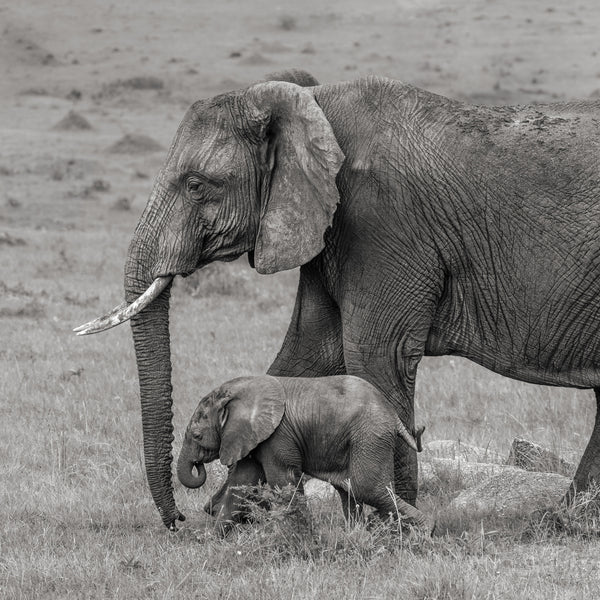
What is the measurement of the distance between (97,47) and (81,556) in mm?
40747

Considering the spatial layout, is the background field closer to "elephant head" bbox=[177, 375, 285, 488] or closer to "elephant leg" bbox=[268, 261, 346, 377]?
"elephant head" bbox=[177, 375, 285, 488]

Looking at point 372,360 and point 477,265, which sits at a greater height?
point 477,265

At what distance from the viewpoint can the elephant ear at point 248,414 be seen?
5.82 m

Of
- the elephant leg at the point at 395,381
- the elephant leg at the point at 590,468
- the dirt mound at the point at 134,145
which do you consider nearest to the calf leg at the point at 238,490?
the elephant leg at the point at 395,381

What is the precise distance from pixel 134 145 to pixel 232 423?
68.6 feet

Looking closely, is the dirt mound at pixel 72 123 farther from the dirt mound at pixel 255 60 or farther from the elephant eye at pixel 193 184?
the elephant eye at pixel 193 184

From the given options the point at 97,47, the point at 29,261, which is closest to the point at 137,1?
the point at 97,47

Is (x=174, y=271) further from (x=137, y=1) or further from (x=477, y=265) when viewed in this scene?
(x=137, y=1)

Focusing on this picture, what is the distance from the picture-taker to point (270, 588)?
16.9 ft

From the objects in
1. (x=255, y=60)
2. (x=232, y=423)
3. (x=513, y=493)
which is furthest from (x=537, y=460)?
(x=255, y=60)

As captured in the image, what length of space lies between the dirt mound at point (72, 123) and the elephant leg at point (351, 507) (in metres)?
23.5

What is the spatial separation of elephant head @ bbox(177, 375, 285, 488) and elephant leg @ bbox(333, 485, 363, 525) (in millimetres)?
495

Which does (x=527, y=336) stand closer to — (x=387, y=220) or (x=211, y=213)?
(x=387, y=220)

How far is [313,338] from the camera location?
260 inches
